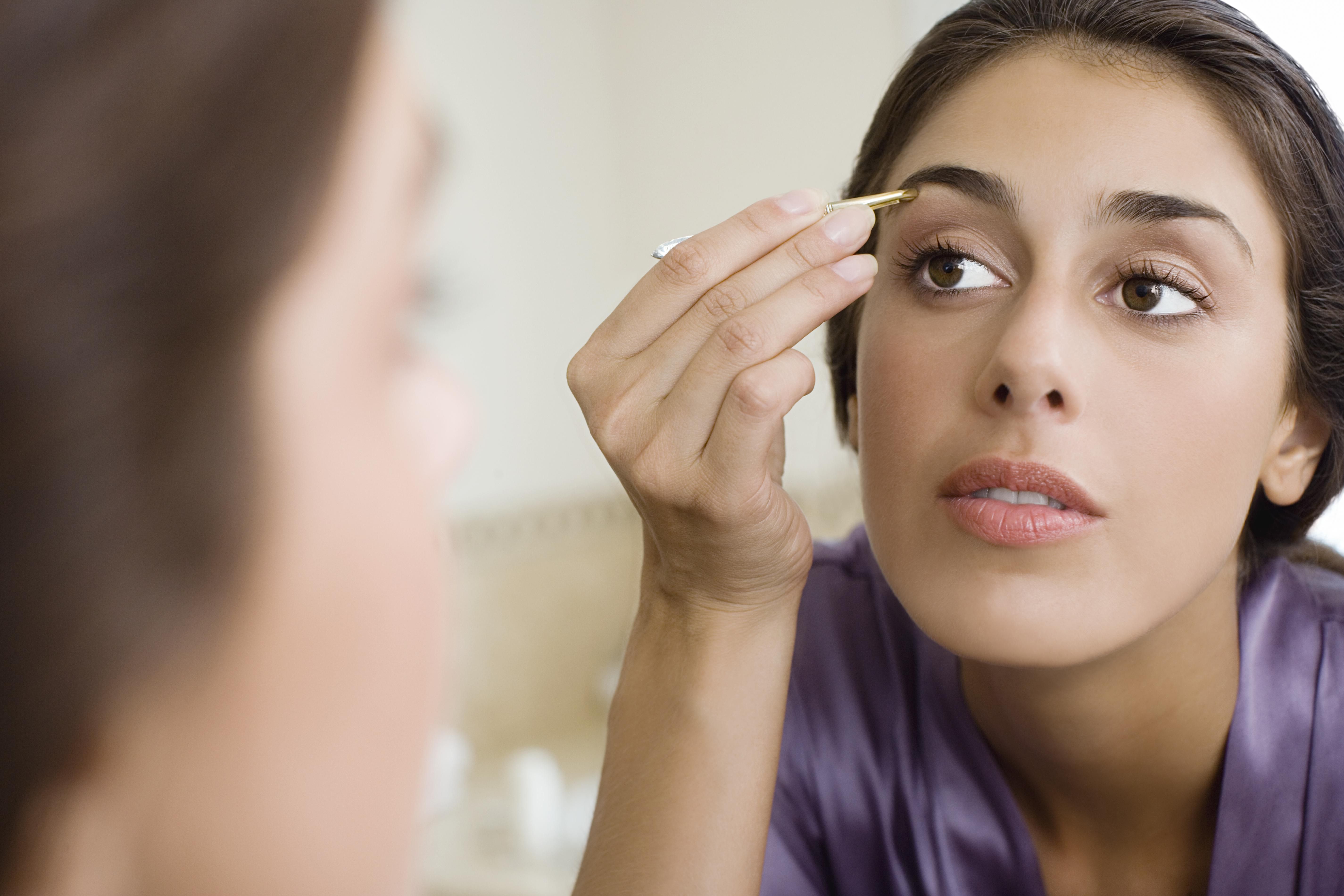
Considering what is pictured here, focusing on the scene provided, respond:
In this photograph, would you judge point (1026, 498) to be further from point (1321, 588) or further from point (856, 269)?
point (1321, 588)

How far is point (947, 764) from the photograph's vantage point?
3.11 ft

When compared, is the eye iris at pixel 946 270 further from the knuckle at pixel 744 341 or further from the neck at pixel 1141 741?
the neck at pixel 1141 741

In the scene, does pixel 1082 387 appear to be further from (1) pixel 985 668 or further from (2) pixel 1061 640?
(1) pixel 985 668

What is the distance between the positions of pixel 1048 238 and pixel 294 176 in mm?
651

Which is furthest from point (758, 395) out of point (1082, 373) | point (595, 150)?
point (595, 150)

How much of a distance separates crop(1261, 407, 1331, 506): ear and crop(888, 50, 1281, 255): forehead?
169 mm

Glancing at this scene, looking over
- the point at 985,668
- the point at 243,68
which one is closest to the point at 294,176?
the point at 243,68

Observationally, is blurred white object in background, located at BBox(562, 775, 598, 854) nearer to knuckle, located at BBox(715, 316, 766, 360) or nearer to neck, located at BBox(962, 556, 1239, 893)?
neck, located at BBox(962, 556, 1239, 893)

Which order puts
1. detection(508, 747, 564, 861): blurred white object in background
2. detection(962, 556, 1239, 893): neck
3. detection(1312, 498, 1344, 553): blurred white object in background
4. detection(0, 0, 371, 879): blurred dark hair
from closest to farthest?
detection(0, 0, 371, 879): blurred dark hair
detection(962, 556, 1239, 893): neck
detection(1312, 498, 1344, 553): blurred white object in background
detection(508, 747, 564, 861): blurred white object in background

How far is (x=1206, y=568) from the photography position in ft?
2.53

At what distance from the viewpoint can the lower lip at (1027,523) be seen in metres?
0.72

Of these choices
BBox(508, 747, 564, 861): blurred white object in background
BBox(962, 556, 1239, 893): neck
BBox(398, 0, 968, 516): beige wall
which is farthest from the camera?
BBox(398, 0, 968, 516): beige wall

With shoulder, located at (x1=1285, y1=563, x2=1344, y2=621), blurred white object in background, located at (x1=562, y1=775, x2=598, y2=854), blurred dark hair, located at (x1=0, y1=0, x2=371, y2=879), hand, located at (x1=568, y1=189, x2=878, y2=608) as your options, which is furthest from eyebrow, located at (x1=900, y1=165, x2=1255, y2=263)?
blurred white object in background, located at (x1=562, y1=775, x2=598, y2=854)

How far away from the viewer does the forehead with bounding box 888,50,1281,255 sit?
2.39ft
